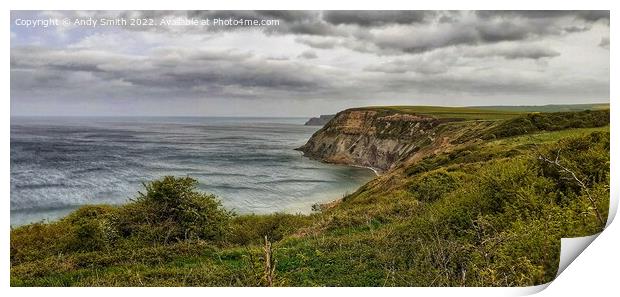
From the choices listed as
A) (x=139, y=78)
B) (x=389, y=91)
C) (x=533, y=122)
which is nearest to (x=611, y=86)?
(x=389, y=91)

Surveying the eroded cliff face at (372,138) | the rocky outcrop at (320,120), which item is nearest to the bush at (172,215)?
the rocky outcrop at (320,120)

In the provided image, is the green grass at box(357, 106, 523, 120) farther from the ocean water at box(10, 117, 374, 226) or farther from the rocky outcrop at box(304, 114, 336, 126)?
the ocean water at box(10, 117, 374, 226)

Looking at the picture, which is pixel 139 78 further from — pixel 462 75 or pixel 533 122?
pixel 533 122

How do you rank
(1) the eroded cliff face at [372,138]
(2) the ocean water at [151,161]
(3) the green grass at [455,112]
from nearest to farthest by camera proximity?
(2) the ocean water at [151,161]
(3) the green grass at [455,112]
(1) the eroded cliff face at [372,138]

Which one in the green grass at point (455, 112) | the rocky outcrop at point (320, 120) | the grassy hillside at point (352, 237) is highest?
the green grass at point (455, 112)

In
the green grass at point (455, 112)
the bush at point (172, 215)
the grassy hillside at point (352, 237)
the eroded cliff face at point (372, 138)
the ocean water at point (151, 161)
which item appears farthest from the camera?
the eroded cliff face at point (372, 138)

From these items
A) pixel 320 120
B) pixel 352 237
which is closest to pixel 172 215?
pixel 352 237

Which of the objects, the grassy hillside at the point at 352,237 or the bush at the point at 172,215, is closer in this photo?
the grassy hillside at the point at 352,237

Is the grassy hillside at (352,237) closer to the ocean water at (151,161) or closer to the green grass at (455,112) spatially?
the ocean water at (151,161)
